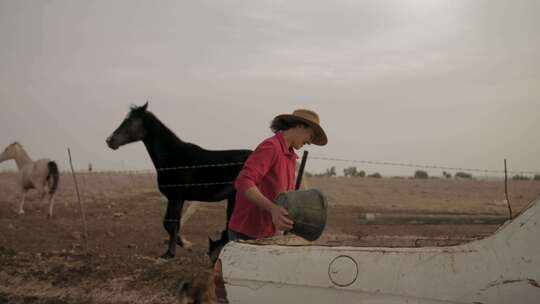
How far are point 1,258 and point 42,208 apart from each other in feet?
32.0

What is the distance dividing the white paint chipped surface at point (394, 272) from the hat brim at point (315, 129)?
1365 millimetres

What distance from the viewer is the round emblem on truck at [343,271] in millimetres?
2080

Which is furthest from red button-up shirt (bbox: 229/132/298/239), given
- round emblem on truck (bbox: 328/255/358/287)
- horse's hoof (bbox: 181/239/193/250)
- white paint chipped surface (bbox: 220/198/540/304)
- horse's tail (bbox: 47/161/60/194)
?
horse's tail (bbox: 47/161/60/194)

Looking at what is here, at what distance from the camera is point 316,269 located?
214 centimetres

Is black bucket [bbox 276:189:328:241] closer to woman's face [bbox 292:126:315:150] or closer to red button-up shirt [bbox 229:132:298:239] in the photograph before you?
red button-up shirt [bbox 229:132:298:239]

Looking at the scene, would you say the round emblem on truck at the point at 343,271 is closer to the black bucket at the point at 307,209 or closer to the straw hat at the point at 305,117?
the black bucket at the point at 307,209

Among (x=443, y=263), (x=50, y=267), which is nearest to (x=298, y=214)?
(x=443, y=263)

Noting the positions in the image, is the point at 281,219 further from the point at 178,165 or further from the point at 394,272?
the point at 178,165

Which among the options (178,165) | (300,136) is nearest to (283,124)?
(300,136)

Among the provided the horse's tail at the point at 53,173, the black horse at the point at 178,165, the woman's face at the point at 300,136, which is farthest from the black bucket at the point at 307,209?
the horse's tail at the point at 53,173

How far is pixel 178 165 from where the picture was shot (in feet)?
30.0

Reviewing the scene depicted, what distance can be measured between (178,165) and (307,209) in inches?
261

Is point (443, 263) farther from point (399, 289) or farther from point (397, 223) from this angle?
point (397, 223)

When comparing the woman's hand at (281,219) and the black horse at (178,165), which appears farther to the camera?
the black horse at (178,165)
